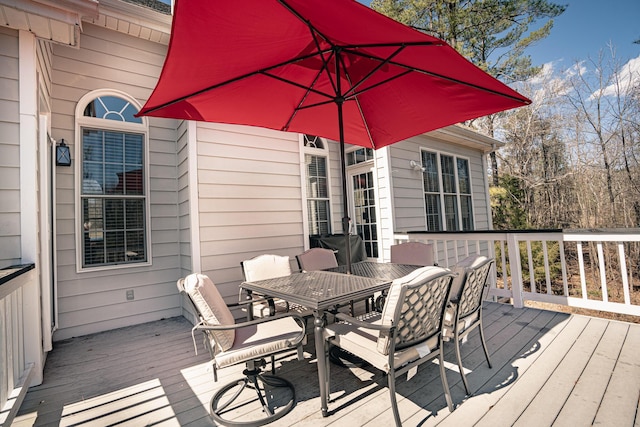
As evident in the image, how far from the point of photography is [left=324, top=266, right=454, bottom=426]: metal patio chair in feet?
5.35

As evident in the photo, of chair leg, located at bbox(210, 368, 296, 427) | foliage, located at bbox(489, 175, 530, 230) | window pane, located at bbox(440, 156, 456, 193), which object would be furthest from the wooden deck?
foliage, located at bbox(489, 175, 530, 230)

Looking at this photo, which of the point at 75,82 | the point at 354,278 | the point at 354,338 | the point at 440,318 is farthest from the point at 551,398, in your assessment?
the point at 75,82

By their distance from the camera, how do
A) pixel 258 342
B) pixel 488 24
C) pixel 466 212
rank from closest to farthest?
1. pixel 258 342
2. pixel 466 212
3. pixel 488 24

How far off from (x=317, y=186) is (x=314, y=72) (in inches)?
101

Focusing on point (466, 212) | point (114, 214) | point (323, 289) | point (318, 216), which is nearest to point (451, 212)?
point (466, 212)

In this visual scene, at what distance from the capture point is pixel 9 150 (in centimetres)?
245

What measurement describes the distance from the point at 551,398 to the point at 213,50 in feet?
10.5

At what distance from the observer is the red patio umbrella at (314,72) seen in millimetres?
1666

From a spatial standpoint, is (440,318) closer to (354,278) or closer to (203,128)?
(354,278)

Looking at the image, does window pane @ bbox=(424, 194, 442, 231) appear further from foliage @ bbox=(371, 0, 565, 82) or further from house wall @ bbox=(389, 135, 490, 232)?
foliage @ bbox=(371, 0, 565, 82)

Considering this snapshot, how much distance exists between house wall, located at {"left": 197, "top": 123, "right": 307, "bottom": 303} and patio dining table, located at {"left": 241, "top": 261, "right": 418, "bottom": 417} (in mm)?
1362

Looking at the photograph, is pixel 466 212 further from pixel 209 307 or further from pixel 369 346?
pixel 209 307

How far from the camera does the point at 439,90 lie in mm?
2549

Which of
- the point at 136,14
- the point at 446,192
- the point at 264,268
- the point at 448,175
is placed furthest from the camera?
the point at 448,175
